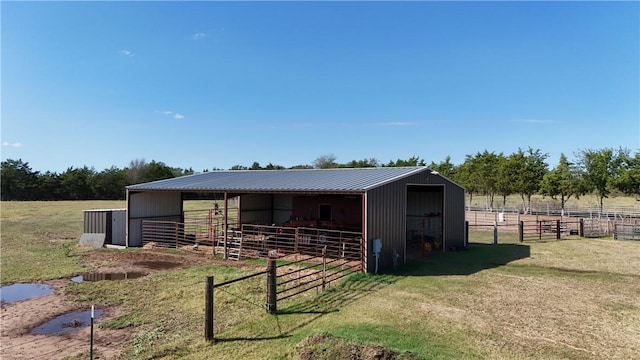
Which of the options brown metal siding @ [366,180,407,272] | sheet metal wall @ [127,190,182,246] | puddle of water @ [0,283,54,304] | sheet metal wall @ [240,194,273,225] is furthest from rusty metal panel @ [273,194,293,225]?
puddle of water @ [0,283,54,304]

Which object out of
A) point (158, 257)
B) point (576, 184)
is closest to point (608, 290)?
point (158, 257)

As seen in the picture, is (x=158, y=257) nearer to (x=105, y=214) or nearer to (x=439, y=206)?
(x=105, y=214)

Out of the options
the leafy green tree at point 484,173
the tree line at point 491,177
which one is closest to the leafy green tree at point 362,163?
the tree line at point 491,177

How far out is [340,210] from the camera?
18.4 m

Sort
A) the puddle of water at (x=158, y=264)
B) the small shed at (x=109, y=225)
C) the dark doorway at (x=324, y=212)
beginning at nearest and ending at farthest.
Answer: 1. the puddle of water at (x=158, y=264)
2. the small shed at (x=109, y=225)
3. the dark doorway at (x=324, y=212)

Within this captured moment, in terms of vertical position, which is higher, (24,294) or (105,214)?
(105,214)

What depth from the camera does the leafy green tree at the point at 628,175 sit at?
1123 inches

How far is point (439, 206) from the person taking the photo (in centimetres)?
1800

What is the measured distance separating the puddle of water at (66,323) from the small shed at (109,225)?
10285 mm

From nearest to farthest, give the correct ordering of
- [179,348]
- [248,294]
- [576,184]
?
1. [179,348]
2. [248,294]
3. [576,184]

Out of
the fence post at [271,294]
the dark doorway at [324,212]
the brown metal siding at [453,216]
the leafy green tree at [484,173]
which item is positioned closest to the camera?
the fence post at [271,294]

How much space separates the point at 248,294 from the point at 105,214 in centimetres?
1164

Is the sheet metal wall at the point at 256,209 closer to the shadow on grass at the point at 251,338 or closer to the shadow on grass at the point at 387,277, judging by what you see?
the shadow on grass at the point at 387,277

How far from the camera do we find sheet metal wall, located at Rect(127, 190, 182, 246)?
1766cm
